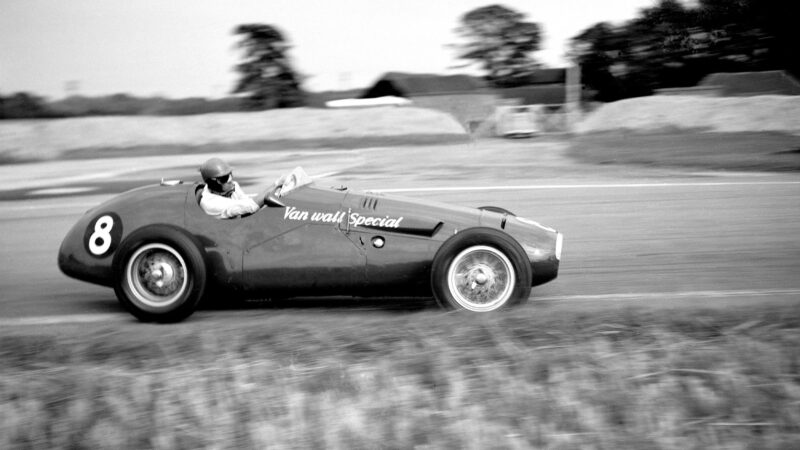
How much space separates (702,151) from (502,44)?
28674 mm

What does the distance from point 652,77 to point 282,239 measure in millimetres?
36340

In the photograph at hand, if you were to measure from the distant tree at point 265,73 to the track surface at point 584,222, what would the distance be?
63.0 ft

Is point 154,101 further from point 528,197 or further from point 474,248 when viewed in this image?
point 474,248

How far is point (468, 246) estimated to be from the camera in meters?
4.83

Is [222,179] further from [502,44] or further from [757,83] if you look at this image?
[502,44]

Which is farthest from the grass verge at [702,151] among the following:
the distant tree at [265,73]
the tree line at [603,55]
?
the distant tree at [265,73]

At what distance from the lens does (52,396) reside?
3.64m

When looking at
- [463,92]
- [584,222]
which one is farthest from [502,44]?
[584,222]

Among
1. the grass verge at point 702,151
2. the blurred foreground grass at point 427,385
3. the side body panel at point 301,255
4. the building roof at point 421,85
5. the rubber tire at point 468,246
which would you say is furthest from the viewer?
the building roof at point 421,85

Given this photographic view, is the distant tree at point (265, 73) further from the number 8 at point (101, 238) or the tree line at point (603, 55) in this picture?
the number 8 at point (101, 238)

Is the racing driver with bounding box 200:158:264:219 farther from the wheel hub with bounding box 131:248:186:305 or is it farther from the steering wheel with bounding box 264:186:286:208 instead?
the wheel hub with bounding box 131:248:186:305

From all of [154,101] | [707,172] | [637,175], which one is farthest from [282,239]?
[154,101]

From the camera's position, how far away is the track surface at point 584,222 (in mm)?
5715

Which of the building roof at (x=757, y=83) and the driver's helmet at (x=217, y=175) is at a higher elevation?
the building roof at (x=757, y=83)
